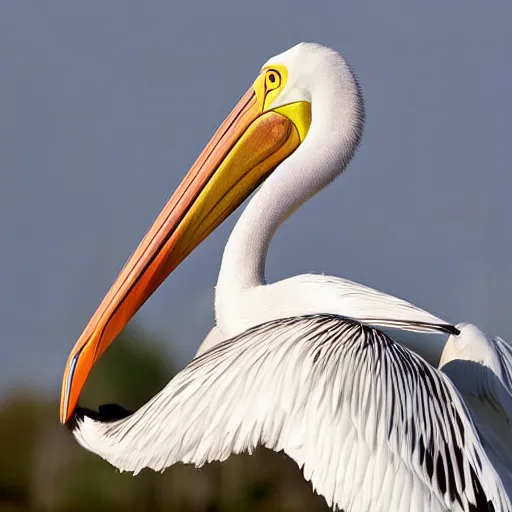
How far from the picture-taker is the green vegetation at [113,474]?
4.83 meters

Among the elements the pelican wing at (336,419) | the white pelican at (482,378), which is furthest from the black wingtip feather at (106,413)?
the white pelican at (482,378)

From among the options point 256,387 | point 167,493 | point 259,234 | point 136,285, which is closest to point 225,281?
point 259,234

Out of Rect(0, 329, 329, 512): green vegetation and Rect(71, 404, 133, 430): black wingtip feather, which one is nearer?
Rect(71, 404, 133, 430): black wingtip feather

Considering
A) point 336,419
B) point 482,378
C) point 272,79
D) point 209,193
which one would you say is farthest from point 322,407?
point 272,79

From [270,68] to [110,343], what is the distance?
3.50 ft

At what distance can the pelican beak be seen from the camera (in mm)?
4688

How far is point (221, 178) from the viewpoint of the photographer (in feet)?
15.6

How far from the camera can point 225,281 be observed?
4.30m

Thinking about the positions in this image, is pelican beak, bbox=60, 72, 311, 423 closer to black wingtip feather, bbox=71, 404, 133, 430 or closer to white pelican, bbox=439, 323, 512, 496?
black wingtip feather, bbox=71, 404, 133, 430

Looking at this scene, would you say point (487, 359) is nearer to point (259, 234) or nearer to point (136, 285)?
point (259, 234)

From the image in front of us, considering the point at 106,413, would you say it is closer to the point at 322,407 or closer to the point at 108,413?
the point at 108,413

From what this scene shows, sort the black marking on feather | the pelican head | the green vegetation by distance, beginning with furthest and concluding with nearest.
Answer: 1. the green vegetation
2. the pelican head
3. the black marking on feather

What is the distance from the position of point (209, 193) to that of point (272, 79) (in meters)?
0.44

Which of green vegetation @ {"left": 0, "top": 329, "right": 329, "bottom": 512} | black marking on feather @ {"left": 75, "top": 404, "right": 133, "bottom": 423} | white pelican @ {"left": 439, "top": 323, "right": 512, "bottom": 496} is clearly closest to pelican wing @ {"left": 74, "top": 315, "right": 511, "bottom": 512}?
black marking on feather @ {"left": 75, "top": 404, "right": 133, "bottom": 423}
